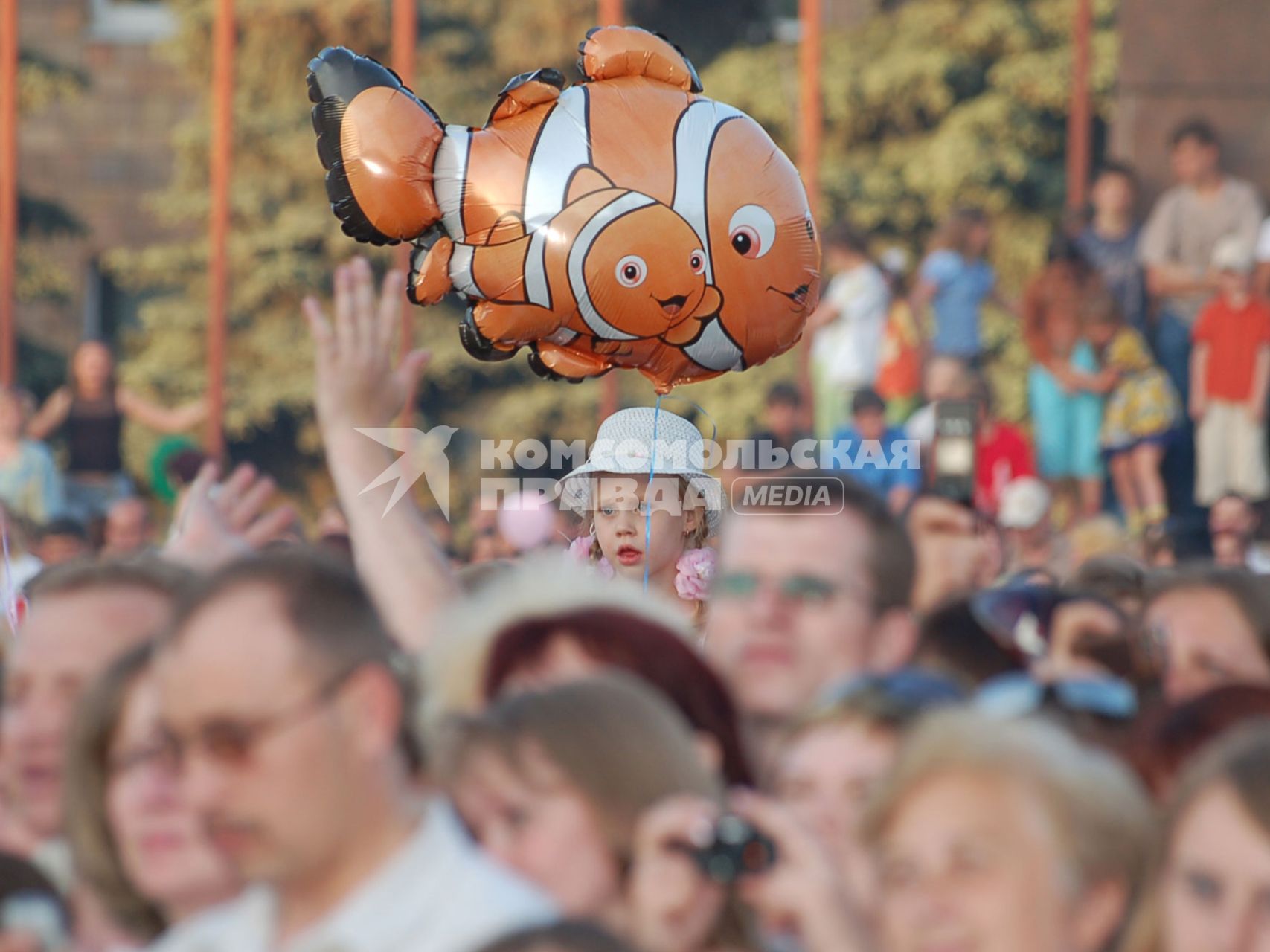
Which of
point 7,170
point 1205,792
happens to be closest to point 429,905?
point 1205,792

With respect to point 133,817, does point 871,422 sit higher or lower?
higher

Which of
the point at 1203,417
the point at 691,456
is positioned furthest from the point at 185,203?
the point at 691,456

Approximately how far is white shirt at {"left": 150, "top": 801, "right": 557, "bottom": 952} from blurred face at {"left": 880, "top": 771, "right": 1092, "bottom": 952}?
0.42m

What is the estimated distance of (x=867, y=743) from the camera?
3072 mm

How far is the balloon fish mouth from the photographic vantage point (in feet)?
16.0

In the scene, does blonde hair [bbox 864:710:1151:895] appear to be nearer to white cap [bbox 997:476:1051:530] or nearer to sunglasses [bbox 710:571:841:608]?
sunglasses [bbox 710:571:841:608]

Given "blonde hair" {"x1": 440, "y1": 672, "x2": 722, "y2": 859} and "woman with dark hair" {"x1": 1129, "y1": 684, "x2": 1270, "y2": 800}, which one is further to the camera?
"woman with dark hair" {"x1": 1129, "y1": 684, "x2": 1270, "y2": 800}

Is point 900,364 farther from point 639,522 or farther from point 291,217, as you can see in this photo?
point 291,217

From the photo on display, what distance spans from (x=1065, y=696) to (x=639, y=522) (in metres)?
1.99

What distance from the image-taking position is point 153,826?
3033mm

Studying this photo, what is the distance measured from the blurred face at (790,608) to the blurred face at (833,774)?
20.9 inches

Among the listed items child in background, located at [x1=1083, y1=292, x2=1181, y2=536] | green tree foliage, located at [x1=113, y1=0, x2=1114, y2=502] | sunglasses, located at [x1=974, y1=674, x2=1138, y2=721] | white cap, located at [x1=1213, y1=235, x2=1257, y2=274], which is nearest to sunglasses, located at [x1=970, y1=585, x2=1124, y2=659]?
sunglasses, located at [x1=974, y1=674, x2=1138, y2=721]

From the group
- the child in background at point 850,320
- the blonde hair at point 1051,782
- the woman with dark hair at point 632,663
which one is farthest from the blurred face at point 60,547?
the blonde hair at point 1051,782

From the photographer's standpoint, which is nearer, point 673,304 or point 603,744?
point 603,744
